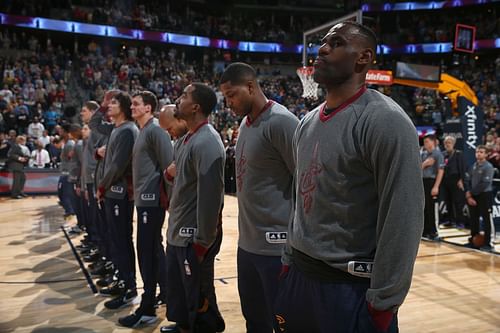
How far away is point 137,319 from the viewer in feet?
12.7

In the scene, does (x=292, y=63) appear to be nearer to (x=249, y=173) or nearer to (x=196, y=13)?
(x=196, y=13)

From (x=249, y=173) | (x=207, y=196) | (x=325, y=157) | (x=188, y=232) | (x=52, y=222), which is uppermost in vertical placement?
(x=325, y=157)

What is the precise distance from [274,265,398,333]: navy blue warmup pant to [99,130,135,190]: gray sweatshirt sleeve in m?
2.84

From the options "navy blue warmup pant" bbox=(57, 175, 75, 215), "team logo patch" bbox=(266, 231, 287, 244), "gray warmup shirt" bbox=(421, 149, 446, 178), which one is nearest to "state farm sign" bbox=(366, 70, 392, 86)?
"gray warmup shirt" bbox=(421, 149, 446, 178)

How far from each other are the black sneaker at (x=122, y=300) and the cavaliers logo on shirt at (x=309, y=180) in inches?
122

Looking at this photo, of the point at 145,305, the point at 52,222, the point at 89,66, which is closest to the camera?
the point at 145,305

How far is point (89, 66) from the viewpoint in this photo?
72.9ft

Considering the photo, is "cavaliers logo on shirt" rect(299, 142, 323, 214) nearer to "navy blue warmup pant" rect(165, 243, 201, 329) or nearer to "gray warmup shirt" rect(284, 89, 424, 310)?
"gray warmup shirt" rect(284, 89, 424, 310)

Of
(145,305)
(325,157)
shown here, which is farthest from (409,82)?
(325,157)

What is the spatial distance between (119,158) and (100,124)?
1685mm

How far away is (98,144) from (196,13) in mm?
28157

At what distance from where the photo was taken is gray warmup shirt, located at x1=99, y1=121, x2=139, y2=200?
4.30 metres

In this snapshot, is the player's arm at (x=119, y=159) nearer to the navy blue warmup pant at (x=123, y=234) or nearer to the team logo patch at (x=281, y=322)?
the navy blue warmup pant at (x=123, y=234)

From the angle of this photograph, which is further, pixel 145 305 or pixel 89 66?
pixel 89 66
